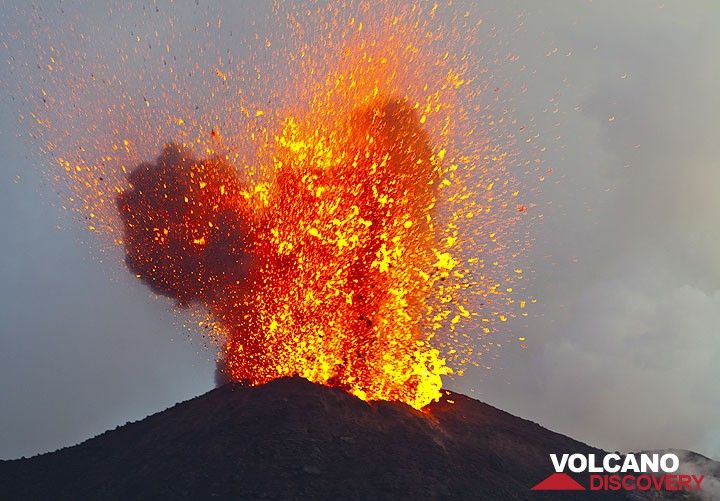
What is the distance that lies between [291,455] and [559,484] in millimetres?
12538

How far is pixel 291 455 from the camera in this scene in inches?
877

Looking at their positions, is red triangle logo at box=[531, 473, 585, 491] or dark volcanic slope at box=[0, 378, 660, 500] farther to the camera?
red triangle logo at box=[531, 473, 585, 491]

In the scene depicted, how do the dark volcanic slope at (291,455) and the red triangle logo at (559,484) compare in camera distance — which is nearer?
the dark volcanic slope at (291,455)

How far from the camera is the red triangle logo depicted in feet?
83.8

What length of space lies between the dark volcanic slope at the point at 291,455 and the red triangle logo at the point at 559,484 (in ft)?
1.39

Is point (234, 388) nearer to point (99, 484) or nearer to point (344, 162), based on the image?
point (99, 484)

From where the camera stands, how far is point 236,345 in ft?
100

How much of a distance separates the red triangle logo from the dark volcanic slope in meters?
0.42

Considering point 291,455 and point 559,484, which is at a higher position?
point 559,484

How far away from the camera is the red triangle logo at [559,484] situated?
25.6m

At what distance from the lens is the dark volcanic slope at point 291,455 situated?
69.2 ft

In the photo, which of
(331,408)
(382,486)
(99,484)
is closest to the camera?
(382,486)

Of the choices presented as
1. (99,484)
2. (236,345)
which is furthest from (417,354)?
(99,484)

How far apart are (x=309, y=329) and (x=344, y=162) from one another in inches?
319
